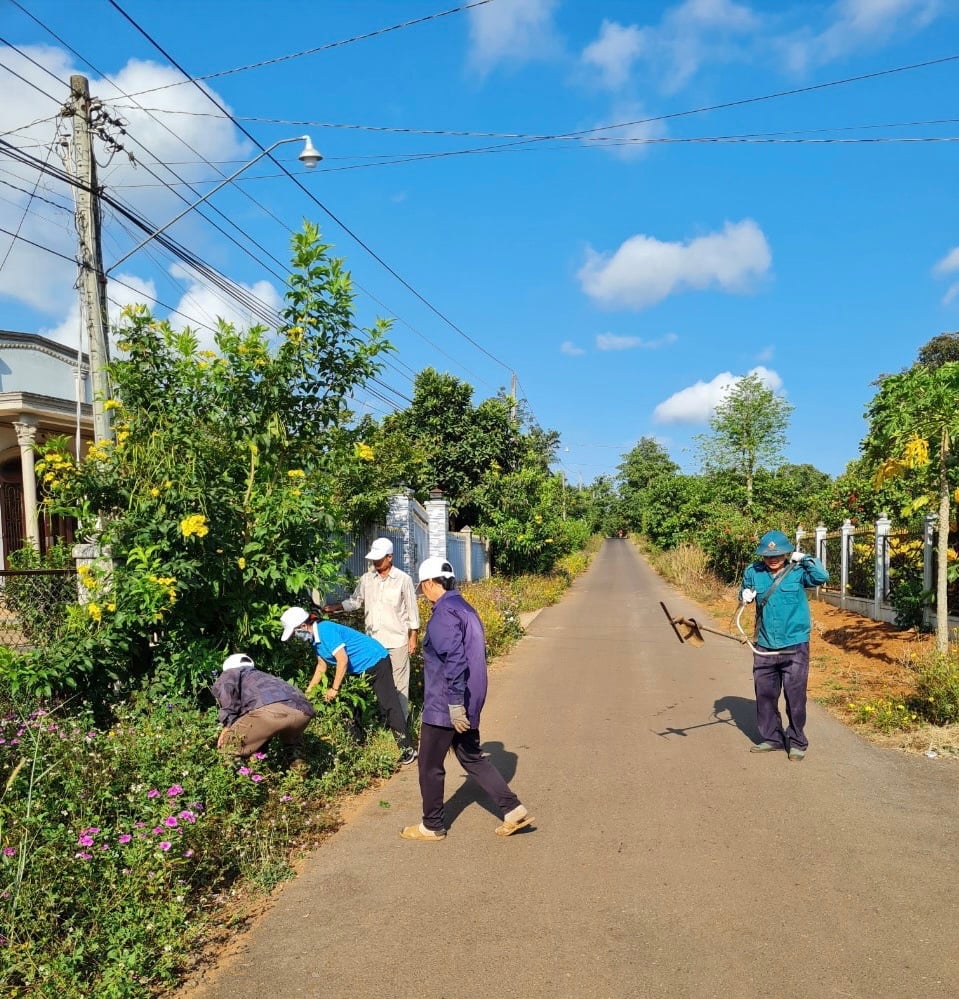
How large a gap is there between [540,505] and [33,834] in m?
20.2

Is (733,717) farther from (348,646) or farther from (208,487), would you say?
(208,487)

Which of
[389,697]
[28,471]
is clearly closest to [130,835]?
[389,697]

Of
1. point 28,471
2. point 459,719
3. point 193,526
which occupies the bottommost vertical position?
point 459,719

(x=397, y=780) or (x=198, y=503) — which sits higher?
(x=198, y=503)

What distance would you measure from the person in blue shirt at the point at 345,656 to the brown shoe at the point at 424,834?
4.31 ft

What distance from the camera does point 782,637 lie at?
6438 millimetres

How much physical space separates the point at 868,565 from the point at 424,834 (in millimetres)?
13235

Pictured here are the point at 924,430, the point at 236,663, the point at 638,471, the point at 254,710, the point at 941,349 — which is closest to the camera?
the point at 254,710

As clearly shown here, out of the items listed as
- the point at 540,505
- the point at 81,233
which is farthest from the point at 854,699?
the point at 540,505

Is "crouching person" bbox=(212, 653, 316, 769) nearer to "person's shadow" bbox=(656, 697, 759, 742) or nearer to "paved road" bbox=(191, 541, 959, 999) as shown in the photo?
"paved road" bbox=(191, 541, 959, 999)

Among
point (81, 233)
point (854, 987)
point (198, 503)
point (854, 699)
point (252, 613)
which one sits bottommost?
point (854, 699)

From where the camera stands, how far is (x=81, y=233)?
8.34m

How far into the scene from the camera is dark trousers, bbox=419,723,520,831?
4824 mm

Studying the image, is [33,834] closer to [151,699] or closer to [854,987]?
[151,699]
